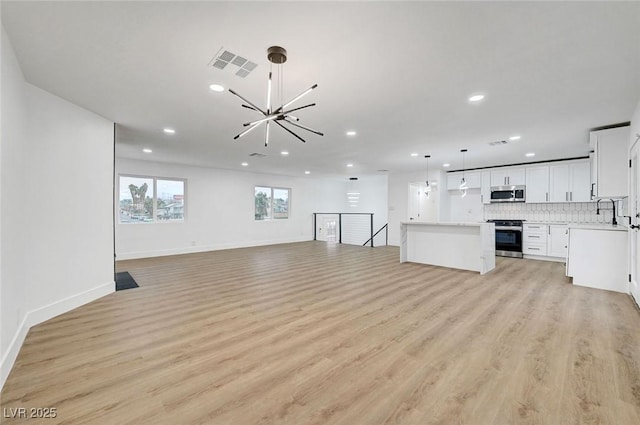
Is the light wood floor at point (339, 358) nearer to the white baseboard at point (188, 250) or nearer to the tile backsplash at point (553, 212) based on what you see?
the white baseboard at point (188, 250)

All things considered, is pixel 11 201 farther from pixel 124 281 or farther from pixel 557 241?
pixel 557 241

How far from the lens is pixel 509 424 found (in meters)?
1.63

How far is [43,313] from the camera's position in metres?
3.21

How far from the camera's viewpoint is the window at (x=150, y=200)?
7387mm

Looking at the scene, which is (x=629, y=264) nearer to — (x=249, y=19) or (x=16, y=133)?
(x=249, y=19)

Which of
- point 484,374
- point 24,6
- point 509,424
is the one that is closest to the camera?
point 509,424

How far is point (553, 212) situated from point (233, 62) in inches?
347

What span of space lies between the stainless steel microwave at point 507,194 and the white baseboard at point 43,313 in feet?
30.8

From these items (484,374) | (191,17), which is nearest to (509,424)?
(484,374)

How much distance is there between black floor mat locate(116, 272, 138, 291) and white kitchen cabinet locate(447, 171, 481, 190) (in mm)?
9066

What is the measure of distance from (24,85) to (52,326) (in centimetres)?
268

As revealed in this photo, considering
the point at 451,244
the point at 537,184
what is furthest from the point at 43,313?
the point at 537,184

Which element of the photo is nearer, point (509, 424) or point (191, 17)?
point (509, 424)

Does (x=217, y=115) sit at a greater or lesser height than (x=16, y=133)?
greater
